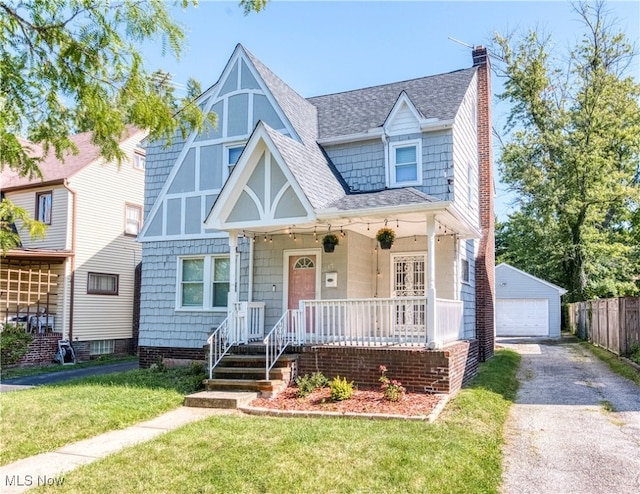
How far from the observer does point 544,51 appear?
30156 millimetres

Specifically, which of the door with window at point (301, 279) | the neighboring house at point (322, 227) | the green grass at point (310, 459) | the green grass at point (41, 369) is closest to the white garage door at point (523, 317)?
the neighboring house at point (322, 227)

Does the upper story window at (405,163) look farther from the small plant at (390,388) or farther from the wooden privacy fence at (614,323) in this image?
the wooden privacy fence at (614,323)

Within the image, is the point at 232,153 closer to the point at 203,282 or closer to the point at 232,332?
the point at 203,282

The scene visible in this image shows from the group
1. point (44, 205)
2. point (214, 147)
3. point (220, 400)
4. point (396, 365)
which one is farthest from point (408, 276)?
point (44, 205)

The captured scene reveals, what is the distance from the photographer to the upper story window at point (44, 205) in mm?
20562

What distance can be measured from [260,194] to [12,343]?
11.6 m

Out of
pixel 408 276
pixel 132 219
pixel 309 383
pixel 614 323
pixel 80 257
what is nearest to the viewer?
pixel 309 383

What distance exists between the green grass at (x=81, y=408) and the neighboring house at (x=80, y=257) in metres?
8.80

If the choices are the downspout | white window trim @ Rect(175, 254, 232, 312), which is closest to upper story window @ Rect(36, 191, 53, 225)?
the downspout

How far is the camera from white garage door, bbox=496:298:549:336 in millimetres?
30516

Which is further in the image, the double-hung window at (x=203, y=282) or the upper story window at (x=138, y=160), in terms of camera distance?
the upper story window at (x=138, y=160)

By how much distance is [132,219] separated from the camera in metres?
23.2

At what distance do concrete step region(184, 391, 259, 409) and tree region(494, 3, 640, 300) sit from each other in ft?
78.0

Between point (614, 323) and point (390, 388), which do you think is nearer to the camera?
point (390, 388)
